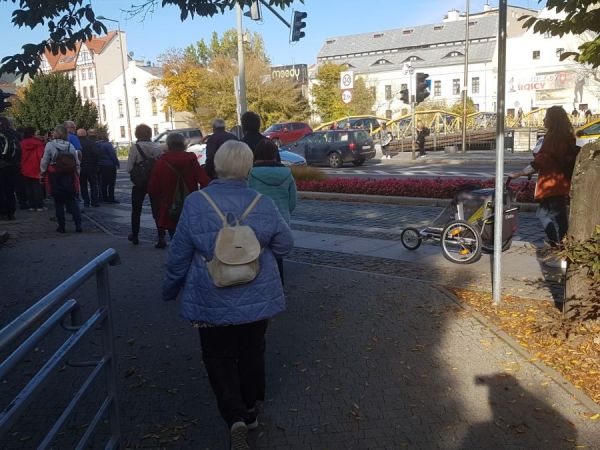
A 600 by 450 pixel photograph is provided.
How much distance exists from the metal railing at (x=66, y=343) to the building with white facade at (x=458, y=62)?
53.3 meters

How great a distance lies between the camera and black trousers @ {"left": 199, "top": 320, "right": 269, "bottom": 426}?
3.50m

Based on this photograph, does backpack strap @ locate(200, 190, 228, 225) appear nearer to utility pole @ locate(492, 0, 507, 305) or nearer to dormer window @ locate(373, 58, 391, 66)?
utility pole @ locate(492, 0, 507, 305)

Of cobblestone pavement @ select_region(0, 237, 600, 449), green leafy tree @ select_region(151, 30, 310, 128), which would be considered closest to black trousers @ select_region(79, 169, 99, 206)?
cobblestone pavement @ select_region(0, 237, 600, 449)

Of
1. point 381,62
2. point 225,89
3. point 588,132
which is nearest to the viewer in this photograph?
point 588,132

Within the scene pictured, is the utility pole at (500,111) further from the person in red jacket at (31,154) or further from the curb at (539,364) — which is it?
the person in red jacket at (31,154)

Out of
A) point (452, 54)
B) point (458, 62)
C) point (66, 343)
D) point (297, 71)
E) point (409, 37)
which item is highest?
point (409, 37)

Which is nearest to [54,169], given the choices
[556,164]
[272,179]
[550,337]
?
[272,179]

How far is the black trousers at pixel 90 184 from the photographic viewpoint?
47.4ft

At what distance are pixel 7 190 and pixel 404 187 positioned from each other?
8.21m

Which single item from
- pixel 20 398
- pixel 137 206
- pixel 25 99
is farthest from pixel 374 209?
pixel 25 99

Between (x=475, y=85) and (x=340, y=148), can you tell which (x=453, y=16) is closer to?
(x=475, y=85)

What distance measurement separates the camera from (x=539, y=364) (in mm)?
4484

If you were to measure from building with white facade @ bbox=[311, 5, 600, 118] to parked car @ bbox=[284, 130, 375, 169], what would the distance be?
2875cm

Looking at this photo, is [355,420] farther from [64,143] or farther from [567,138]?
[64,143]
